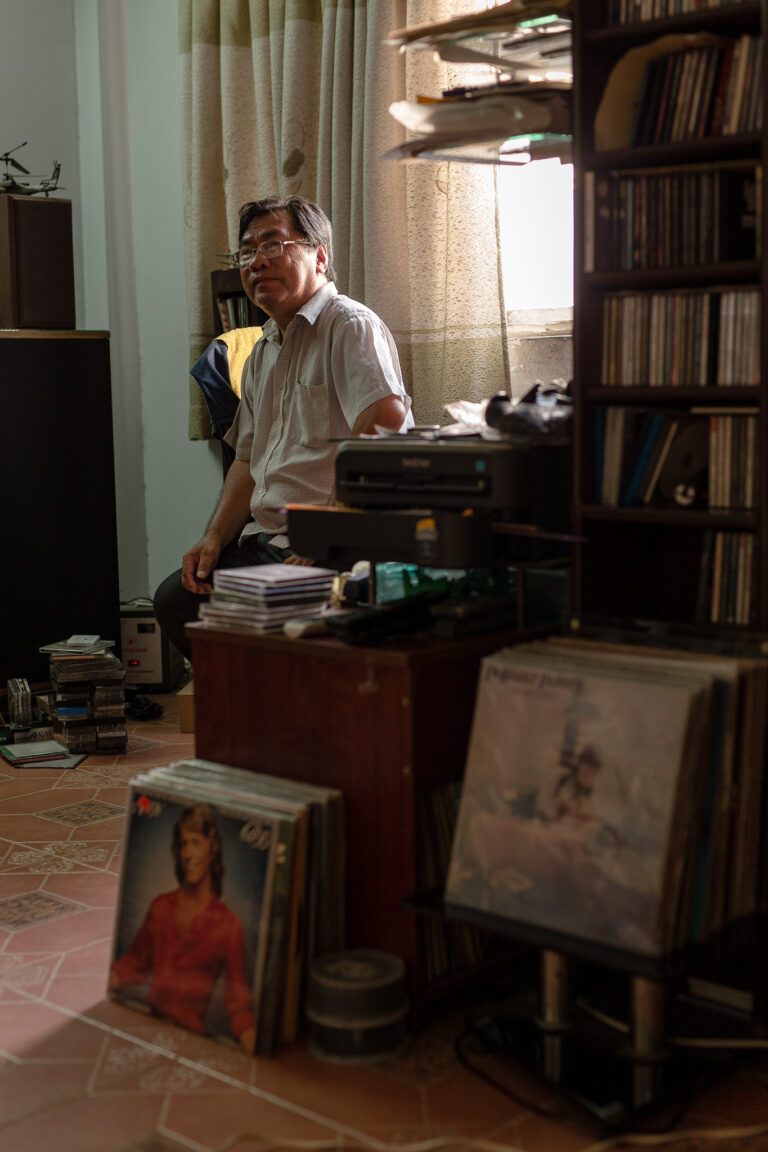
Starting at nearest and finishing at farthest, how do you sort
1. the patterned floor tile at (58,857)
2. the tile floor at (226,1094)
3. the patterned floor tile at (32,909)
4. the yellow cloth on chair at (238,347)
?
1. the tile floor at (226,1094)
2. the patterned floor tile at (32,909)
3. the patterned floor tile at (58,857)
4. the yellow cloth on chair at (238,347)

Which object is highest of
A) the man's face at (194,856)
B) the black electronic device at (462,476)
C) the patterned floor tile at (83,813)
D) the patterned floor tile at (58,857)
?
the black electronic device at (462,476)

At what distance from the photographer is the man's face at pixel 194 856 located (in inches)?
82.5

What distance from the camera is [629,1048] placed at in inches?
72.2

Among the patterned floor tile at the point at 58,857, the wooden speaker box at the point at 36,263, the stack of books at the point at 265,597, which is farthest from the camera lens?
the wooden speaker box at the point at 36,263

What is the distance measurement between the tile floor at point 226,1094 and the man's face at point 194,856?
25 centimetres

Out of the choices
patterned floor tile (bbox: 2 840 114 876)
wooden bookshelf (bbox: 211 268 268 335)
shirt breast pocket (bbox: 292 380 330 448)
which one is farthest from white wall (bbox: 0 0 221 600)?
patterned floor tile (bbox: 2 840 114 876)

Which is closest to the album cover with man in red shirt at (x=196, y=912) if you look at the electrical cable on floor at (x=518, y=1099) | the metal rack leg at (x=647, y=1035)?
the electrical cable on floor at (x=518, y=1099)

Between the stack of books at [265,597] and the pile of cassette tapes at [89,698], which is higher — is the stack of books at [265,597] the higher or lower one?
the higher one

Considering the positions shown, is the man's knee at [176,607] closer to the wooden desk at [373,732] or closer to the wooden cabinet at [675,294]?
the wooden desk at [373,732]

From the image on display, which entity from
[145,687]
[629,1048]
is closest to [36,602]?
[145,687]

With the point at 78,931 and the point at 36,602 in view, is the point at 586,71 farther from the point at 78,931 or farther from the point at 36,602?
the point at 36,602

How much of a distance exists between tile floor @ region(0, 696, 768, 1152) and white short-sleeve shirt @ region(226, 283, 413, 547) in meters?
1.37

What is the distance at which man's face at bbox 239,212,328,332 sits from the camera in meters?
3.31

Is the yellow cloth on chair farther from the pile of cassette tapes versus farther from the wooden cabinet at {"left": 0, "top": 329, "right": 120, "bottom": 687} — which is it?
the pile of cassette tapes
